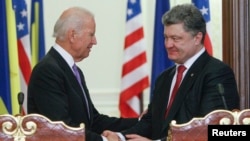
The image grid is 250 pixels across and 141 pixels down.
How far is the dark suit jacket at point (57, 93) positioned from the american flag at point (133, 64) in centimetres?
199

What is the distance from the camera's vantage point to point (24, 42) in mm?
5484

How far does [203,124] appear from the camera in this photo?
2648 mm

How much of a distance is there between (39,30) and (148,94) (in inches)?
50.4

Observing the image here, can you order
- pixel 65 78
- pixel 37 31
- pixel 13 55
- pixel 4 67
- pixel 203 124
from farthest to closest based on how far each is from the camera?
pixel 37 31
pixel 13 55
pixel 4 67
pixel 65 78
pixel 203 124

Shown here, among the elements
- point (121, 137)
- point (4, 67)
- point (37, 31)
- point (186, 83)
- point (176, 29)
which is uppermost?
point (176, 29)

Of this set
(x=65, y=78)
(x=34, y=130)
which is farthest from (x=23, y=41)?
(x=34, y=130)

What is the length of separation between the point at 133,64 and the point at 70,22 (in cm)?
217

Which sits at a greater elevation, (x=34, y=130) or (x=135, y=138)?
(x=34, y=130)

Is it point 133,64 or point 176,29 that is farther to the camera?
point 133,64

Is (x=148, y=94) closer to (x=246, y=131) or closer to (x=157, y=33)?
(x=157, y=33)

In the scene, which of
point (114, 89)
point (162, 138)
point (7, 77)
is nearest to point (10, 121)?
point (162, 138)

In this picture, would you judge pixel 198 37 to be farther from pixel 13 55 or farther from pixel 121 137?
pixel 13 55

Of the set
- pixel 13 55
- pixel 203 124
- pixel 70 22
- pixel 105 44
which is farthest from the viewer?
pixel 105 44

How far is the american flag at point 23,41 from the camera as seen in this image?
5.45 metres
